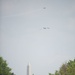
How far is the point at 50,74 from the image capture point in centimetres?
15762

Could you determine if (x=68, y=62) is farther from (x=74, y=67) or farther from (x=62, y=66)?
(x=74, y=67)

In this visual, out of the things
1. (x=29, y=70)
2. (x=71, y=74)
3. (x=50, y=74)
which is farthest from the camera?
(x=50, y=74)

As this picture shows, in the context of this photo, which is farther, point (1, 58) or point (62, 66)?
point (62, 66)

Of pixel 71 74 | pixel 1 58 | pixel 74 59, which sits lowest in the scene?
pixel 71 74

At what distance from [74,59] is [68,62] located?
26.8 feet

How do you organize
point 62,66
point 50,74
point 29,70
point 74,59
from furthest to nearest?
point 50,74 → point 74,59 → point 62,66 → point 29,70

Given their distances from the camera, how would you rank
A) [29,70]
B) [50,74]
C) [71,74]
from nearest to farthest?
[71,74] → [29,70] → [50,74]

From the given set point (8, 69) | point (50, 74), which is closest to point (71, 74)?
point (8, 69)

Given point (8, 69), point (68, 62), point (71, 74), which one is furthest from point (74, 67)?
point (68, 62)

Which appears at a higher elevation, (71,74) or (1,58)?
(1,58)

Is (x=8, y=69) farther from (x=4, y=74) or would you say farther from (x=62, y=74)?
(x=62, y=74)

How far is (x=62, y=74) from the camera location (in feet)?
416

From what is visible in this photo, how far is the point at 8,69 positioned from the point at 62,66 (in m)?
31.2

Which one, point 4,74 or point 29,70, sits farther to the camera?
point 29,70
